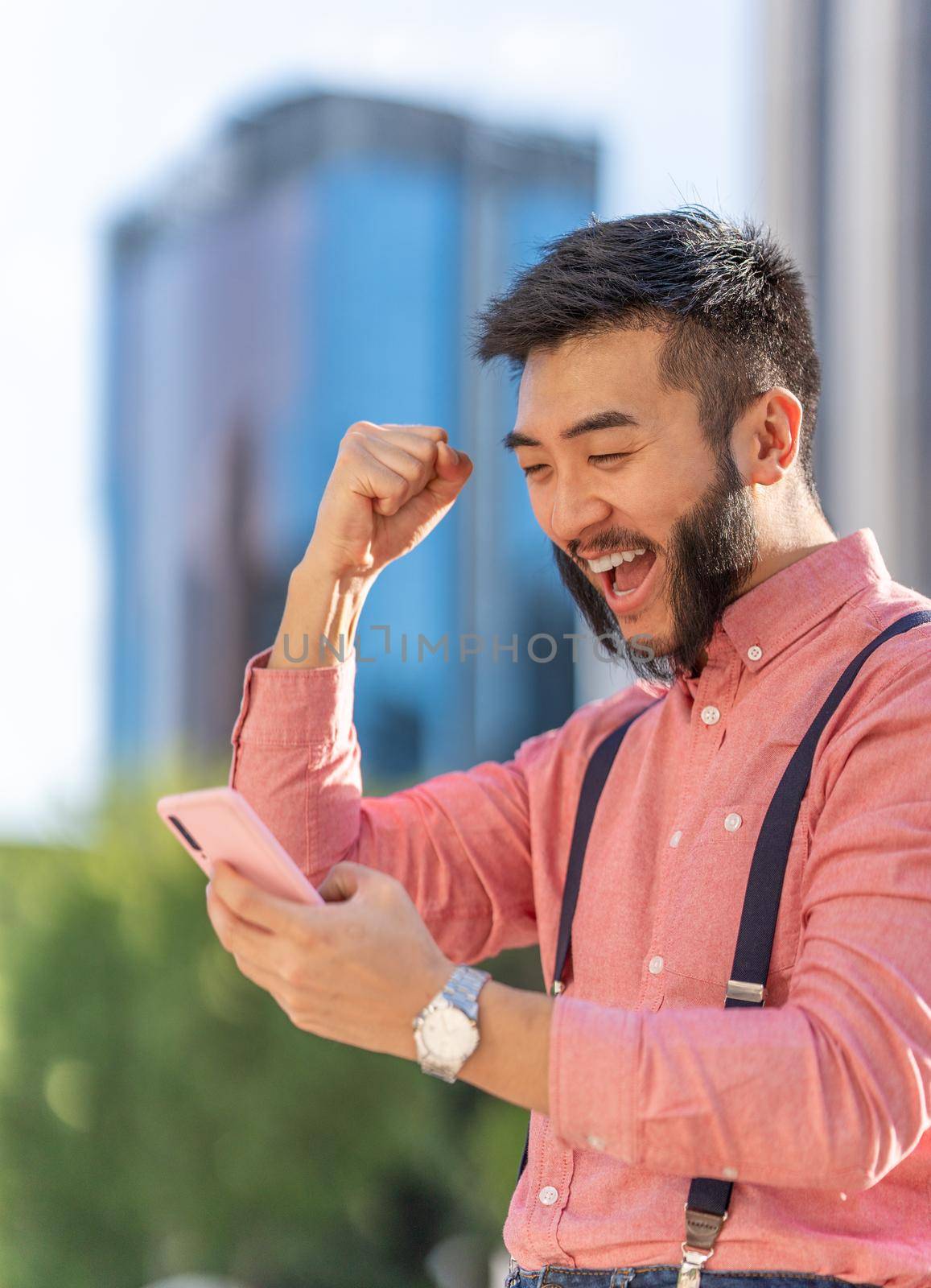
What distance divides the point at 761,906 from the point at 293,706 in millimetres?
726

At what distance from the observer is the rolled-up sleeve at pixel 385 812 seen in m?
1.97

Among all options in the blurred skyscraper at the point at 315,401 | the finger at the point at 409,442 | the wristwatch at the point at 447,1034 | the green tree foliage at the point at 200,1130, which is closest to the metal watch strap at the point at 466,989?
the wristwatch at the point at 447,1034

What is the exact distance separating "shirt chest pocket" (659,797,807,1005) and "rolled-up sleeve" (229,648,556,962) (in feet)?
1.55

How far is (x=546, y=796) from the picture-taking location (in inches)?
80.7

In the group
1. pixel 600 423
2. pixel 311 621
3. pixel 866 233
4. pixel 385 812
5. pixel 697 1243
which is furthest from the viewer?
pixel 866 233

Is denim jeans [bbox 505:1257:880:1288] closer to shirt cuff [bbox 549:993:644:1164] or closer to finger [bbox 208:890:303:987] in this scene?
shirt cuff [bbox 549:993:644:1164]

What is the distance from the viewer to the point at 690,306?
71.1 inches

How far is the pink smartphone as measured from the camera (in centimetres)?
131

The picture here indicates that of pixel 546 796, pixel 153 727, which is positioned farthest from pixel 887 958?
pixel 153 727

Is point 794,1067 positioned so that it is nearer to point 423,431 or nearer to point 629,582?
point 629,582

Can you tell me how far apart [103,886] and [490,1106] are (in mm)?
1343

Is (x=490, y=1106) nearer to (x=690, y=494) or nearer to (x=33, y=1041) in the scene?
(x=33, y=1041)

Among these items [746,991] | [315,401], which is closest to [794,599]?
[746,991]

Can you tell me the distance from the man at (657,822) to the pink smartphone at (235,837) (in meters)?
0.03
